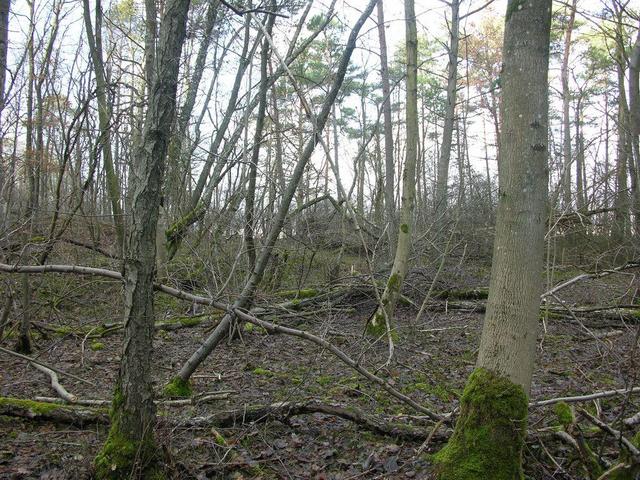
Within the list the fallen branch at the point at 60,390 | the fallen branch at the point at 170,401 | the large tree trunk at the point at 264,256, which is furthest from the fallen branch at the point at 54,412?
the large tree trunk at the point at 264,256

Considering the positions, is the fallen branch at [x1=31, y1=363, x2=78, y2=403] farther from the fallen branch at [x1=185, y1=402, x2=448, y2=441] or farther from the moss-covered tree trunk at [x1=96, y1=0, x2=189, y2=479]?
the moss-covered tree trunk at [x1=96, y1=0, x2=189, y2=479]

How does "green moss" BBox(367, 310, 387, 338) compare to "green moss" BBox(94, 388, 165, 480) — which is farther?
"green moss" BBox(367, 310, 387, 338)

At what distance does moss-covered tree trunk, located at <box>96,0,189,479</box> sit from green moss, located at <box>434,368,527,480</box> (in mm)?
1848

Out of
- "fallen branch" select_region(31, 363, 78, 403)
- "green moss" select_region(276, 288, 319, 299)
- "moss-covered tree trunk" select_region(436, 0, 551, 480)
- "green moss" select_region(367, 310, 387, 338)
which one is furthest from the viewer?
"green moss" select_region(276, 288, 319, 299)

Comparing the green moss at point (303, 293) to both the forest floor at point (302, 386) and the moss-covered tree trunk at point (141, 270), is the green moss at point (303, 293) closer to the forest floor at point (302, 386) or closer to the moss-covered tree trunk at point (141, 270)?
the forest floor at point (302, 386)

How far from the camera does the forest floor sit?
3402 millimetres

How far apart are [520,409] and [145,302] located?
226 cm

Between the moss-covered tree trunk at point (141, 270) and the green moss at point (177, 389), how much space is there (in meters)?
1.64

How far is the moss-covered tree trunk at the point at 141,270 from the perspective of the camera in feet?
9.75

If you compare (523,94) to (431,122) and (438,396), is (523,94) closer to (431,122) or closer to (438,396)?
(438,396)

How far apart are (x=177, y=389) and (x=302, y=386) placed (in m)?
1.31

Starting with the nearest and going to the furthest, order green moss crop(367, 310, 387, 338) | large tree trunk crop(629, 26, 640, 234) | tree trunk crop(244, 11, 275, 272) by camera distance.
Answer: tree trunk crop(244, 11, 275, 272), green moss crop(367, 310, 387, 338), large tree trunk crop(629, 26, 640, 234)

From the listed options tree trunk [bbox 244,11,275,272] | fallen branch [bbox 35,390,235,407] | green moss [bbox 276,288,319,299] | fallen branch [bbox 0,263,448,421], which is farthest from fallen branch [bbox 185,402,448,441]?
green moss [bbox 276,288,319,299]

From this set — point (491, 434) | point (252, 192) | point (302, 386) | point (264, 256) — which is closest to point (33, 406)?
point (264, 256)
